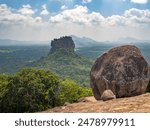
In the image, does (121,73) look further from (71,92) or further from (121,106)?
(71,92)

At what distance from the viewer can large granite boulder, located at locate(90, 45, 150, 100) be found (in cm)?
1809

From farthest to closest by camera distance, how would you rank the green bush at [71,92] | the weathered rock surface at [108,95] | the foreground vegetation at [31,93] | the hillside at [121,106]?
1. the green bush at [71,92]
2. the foreground vegetation at [31,93]
3. the weathered rock surface at [108,95]
4. the hillside at [121,106]

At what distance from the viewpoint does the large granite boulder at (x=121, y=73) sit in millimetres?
18094

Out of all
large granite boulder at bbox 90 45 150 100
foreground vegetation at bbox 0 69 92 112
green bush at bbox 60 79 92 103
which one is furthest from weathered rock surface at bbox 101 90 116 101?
green bush at bbox 60 79 92 103

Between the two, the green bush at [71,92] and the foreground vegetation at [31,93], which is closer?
the foreground vegetation at [31,93]

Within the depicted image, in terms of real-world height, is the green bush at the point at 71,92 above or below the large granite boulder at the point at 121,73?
below

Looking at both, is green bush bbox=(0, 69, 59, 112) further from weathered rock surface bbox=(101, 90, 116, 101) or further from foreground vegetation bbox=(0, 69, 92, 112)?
weathered rock surface bbox=(101, 90, 116, 101)

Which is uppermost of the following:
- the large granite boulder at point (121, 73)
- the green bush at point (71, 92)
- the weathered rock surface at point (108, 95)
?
the large granite boulder at point (121, 73)

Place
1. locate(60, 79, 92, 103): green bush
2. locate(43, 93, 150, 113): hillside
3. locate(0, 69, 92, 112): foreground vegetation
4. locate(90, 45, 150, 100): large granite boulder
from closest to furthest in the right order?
locate(43, 93, 150, 113): hillside → locate(90, 45, 150, 100): large granite boulder → locate(0, 69, 92, 112): foreground vegetation → locate(60, 79, 92, 103): green bush

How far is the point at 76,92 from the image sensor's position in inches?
1676

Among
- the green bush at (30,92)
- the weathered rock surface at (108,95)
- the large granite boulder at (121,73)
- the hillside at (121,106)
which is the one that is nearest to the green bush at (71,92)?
the green bush at (30,92)

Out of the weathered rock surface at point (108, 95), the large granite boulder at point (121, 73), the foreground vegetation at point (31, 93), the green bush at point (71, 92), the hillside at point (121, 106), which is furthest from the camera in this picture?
the green bush at point (71, 92)

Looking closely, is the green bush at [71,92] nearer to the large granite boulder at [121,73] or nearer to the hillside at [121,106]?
the large granite boulder at [121,73]

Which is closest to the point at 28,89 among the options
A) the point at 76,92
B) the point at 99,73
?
the point at 99,73
